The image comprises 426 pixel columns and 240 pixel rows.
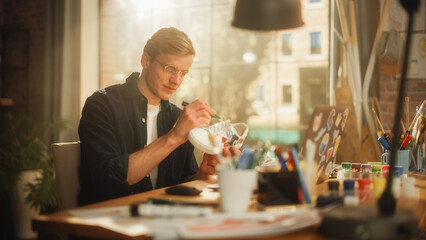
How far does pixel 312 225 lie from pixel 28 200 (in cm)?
227

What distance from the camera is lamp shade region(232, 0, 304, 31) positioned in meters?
1.49

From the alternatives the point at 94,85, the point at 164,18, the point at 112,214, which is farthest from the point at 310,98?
the point at 112,214

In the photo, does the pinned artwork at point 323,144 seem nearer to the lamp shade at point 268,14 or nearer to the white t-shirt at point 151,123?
the lamp shade at point 268,14

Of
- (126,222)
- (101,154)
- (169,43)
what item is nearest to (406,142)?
(169,43)

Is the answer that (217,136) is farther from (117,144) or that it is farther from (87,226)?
(87,226)

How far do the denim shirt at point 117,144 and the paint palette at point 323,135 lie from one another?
0.61m

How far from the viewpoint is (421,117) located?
1.88 m

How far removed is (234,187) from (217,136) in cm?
58

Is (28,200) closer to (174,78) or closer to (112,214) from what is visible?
(174,78)

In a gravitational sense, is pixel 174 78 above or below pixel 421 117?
above

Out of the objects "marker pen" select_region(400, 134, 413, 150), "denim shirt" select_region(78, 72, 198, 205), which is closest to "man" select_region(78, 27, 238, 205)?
"denim shirt" select_region(78, 72, 198, 205)

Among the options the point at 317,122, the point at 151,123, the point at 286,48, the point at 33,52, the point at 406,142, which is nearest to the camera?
the point at 317,122

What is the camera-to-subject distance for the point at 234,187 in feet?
3.02

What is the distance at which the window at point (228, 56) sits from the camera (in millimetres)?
4609
